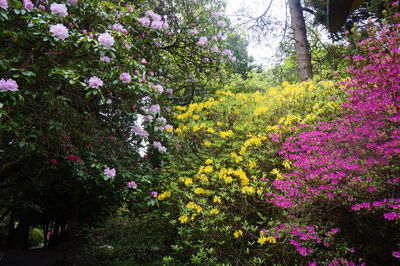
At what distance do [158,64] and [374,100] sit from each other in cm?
299

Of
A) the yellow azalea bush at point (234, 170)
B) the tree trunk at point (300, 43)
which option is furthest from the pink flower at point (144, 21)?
the tree trunk at point (300, 43)

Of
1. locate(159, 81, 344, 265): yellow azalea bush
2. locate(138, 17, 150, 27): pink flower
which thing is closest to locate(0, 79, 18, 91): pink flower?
locate(138, 17, 150, 27): pink flower

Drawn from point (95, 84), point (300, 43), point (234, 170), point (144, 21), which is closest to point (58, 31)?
point (95, 84)

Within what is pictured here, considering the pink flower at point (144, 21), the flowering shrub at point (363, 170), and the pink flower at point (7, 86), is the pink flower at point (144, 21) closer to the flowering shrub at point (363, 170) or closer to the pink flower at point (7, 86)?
the pink flower at point (7, 86)

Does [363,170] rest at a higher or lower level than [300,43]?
lower

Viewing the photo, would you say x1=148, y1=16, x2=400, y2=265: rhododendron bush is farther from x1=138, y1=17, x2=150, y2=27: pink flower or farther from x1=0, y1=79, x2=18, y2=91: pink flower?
x1=0, y1=79, x2=18, y2=91: pink flower

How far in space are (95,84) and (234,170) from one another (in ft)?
7.59

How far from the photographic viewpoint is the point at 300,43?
7273mm

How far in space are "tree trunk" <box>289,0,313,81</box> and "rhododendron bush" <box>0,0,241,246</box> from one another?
110 inches

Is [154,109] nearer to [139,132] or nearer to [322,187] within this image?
[139,132]

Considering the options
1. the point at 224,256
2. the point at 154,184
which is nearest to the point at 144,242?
the point at 154,184

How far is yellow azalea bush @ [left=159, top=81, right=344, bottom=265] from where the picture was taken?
333cm

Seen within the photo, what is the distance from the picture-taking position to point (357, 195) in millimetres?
2551

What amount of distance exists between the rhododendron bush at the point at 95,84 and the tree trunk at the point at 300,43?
2.79m
